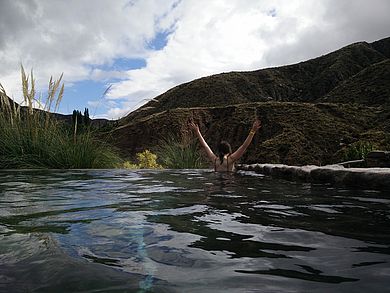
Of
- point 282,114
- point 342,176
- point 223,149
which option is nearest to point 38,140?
point 223,149

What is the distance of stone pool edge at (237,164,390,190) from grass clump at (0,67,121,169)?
3571 mm

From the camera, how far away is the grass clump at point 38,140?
20.9 feet

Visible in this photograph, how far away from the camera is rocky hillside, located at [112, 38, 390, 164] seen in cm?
1598

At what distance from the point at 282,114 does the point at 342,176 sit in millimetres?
17932

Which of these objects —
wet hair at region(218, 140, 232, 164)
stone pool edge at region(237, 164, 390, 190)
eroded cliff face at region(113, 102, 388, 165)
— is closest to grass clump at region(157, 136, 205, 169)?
wet hair at region(218, 140, 232, 164)

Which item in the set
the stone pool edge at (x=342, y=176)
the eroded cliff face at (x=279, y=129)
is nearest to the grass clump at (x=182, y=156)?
the eroded cliff face at (x=279, y=129)

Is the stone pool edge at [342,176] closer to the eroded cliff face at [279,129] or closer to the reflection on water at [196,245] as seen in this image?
the reflection on water at [196,245]

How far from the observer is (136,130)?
81.6 feet

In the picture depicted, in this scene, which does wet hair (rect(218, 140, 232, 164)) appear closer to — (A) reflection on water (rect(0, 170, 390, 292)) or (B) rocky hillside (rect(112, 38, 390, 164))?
(B) rocky hillside (rect(112, 38, 390, 164))

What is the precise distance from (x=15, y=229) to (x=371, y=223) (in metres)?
1.92

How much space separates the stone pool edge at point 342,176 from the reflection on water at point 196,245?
19 cm

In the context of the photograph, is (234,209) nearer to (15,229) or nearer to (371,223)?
(371,223)

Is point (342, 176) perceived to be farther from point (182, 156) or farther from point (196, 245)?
point (182, 156)

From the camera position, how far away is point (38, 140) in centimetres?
648
